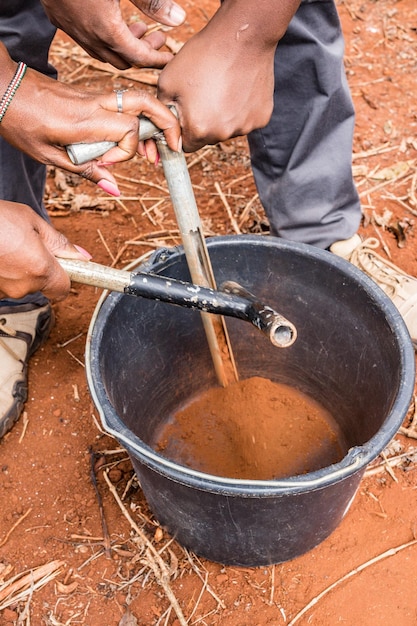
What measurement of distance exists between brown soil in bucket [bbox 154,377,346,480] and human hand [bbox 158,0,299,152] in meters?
0.83

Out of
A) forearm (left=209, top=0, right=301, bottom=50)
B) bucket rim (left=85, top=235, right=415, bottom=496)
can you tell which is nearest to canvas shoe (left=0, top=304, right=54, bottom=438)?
bucket rim (left=85, top=235, right=415, bottom=496)

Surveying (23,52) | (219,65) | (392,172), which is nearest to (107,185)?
(219,65)

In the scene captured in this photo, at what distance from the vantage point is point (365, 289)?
1704mm

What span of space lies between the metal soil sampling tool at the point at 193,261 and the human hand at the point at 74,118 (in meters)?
0.02

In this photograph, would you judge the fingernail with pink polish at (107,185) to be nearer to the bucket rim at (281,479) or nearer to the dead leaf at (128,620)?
the bucket rim at (281,479)

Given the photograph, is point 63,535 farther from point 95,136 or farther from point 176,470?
point 95,136

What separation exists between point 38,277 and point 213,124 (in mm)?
543

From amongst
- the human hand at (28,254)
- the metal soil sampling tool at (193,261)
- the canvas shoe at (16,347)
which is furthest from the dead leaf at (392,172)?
the human hand at (28,254)

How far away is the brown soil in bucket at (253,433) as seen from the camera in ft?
6.31

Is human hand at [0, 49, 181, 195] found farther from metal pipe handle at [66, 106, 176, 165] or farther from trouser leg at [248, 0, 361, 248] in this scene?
trouser leg at [248, 0, 361, 248]

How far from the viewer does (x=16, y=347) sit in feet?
7.34

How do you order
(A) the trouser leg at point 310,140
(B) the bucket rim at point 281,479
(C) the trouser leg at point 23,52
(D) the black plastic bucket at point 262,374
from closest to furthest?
(B) the bucket rim at point 281,479
(D) the black plastic bucket at point 262,374
(C) the trouser leg at point 23,52
(A) the trouser leg at point 310,140

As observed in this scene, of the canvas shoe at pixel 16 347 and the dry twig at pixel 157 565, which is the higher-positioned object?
the canvas shoe at pixel 16 347

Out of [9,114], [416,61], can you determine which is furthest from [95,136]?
[416,61]
